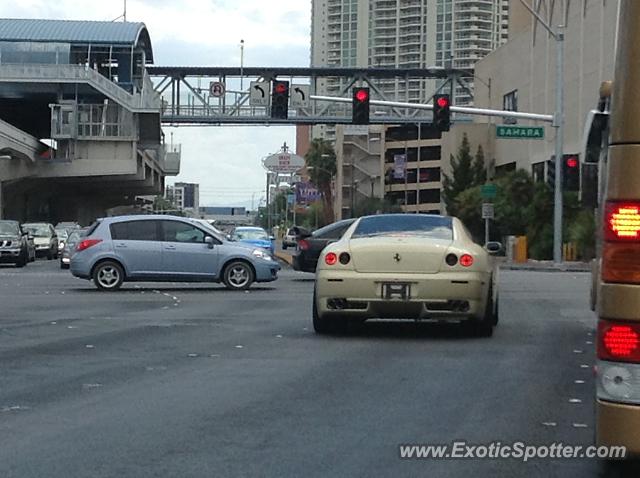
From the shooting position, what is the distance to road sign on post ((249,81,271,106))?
64.9 m

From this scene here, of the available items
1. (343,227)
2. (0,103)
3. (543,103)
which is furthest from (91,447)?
(0,103)

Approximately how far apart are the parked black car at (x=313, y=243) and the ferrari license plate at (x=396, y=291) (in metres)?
13.1

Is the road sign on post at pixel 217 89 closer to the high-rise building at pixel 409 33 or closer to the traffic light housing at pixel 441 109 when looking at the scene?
the traffic light housing at pixel 441 109

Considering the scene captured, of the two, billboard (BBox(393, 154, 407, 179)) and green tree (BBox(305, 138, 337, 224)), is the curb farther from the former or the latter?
green tree (BBox(305, 138, 337, 224))

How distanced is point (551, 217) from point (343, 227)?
29.0 meters

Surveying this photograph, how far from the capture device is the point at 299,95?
218 ft

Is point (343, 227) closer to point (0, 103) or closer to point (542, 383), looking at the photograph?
point (542, 383)

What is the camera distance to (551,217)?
53.7m

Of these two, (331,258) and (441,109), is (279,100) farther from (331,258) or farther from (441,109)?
(331,258)

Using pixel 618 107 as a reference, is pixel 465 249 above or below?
below

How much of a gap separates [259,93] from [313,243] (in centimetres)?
3987

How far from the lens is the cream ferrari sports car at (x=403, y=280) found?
1286cm

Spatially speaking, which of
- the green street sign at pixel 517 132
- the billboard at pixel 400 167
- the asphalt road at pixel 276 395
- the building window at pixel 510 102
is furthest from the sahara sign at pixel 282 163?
the billboard at pixel 400 167

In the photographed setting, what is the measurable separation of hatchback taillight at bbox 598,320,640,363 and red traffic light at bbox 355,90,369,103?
28.7 metres
